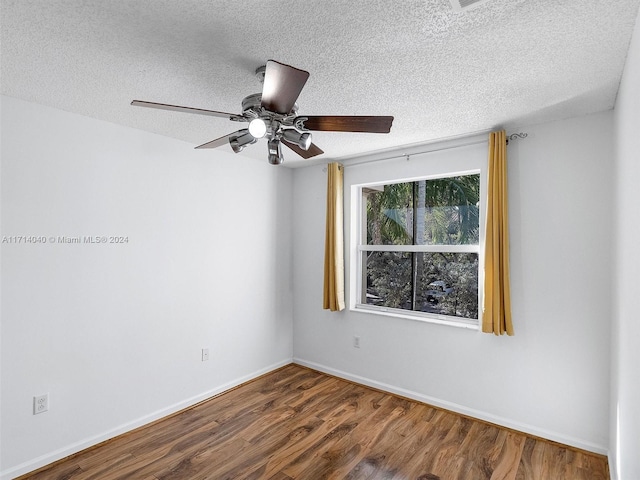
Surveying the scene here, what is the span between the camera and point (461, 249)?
3.24m

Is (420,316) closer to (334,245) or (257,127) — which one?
(334,245)

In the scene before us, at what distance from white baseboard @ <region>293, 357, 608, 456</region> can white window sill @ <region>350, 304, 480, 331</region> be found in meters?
0.69

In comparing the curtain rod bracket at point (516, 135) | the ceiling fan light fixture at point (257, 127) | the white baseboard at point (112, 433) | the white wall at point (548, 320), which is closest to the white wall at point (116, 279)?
the white baseboard at point (112, 433)

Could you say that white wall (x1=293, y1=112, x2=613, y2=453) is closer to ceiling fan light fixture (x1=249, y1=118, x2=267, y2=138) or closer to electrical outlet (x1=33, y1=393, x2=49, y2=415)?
ceiling fan light fixture (x1=249, y1=118, x2=267, y2=138)

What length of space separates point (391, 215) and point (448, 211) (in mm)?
613

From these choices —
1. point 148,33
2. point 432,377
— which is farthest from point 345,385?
point 148,33

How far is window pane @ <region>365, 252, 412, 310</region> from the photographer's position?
3682mm

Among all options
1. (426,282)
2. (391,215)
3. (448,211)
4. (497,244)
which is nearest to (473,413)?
(426,282)

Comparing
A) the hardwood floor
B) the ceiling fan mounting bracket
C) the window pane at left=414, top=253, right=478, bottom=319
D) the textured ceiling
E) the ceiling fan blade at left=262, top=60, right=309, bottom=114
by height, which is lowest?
the hardwood floor

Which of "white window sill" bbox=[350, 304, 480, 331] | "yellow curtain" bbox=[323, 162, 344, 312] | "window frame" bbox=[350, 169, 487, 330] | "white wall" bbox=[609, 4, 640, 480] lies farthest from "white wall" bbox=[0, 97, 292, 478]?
"white wall" bbox=[609, 4, 640, 480]

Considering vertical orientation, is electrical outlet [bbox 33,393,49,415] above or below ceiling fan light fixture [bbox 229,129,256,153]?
below

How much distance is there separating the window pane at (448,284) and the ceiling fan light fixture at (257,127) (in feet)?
7.54

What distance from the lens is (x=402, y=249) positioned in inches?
144

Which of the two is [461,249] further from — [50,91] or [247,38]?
[50,91]
